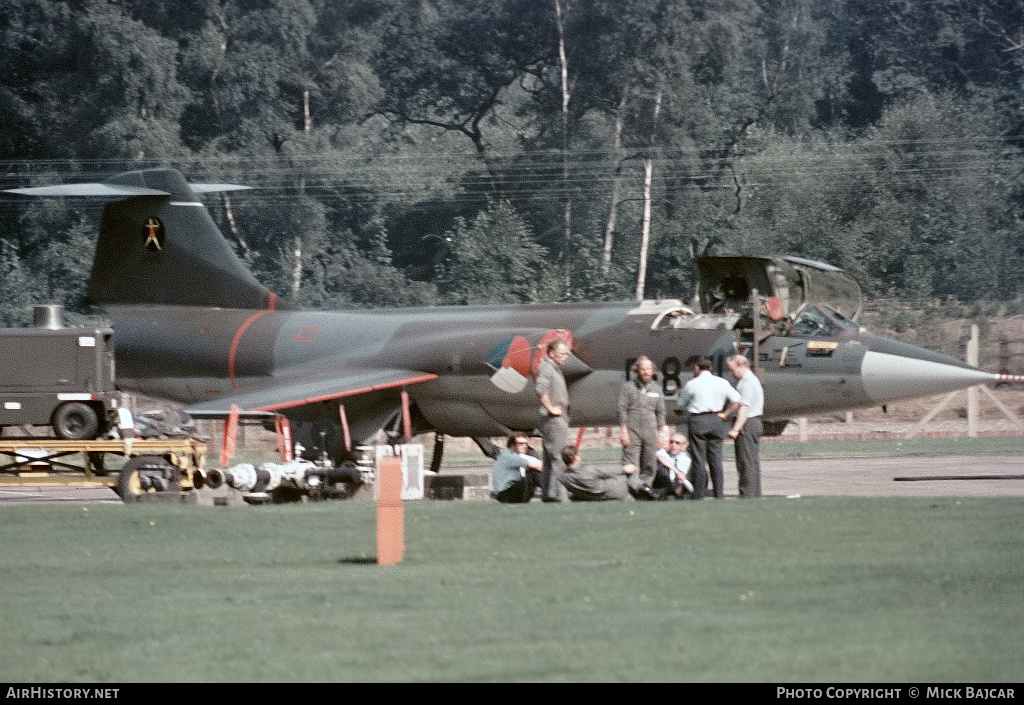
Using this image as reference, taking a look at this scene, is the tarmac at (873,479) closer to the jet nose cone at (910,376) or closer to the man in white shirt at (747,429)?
the man in white shirt at (747,429)

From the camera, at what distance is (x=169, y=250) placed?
2802 centimetres

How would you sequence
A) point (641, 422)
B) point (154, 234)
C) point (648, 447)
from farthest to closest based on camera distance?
Result: 1. point (154, 234)
2. point (648, 447)
3. point (641, 422)

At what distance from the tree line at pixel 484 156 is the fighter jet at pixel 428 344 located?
99.6ft

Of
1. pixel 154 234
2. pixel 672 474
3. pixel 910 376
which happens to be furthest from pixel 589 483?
pixel 154 234

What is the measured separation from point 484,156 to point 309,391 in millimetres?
41133

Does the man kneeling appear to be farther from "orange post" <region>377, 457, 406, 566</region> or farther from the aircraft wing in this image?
the aircraft wing

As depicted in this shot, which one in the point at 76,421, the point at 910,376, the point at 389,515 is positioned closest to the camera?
the point at 389,515

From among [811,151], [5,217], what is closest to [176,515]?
[5,217]

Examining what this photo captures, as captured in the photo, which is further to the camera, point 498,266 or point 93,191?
point 498,266

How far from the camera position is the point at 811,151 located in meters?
67.2

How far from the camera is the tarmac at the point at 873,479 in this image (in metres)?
20.7

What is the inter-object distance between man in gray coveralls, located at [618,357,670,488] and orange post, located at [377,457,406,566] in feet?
19.5

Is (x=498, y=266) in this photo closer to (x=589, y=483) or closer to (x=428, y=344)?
(x=428, y=344)

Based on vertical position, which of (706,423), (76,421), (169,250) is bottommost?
(76,421)
